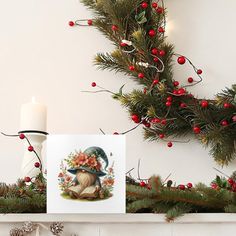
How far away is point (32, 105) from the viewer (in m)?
1.63

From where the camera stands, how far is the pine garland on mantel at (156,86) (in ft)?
5.70

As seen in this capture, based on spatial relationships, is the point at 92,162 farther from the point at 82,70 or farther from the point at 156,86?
the point at 82,70

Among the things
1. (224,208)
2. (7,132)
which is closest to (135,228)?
(224,208)

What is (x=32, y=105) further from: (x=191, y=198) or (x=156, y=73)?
(x=191, y=198)

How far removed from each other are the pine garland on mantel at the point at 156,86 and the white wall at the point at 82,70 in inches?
1.7

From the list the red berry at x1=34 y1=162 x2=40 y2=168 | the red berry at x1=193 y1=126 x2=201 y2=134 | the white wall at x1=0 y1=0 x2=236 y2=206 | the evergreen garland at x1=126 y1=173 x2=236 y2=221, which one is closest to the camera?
the evergreen garland at x1=126 y1=173 x2=236 y2=221

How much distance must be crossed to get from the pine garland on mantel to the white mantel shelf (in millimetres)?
346

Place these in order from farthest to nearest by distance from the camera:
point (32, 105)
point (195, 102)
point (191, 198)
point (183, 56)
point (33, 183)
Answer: point (183, 56)
point (195, 102)
point (32, 105)
point (33, 183)
point (191, 198)

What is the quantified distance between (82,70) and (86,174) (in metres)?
0.59

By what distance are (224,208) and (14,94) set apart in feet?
2.73

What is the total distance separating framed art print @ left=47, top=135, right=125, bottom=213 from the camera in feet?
4.56

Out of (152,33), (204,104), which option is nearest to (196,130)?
(204,104)

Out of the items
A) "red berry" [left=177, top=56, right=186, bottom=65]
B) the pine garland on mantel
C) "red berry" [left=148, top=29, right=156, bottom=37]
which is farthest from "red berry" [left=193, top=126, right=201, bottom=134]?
"red berry" [left=148, top=29, right=156, bottom=37]

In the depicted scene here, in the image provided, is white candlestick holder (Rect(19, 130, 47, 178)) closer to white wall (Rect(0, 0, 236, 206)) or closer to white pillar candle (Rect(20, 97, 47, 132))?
white pillar candle (Rect(20, 97, 47, 132))
